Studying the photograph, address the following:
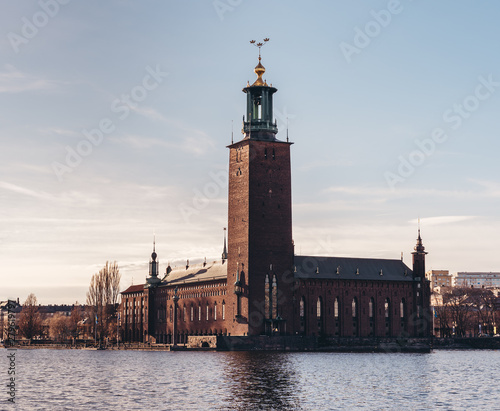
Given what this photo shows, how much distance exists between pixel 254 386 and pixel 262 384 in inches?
60.0

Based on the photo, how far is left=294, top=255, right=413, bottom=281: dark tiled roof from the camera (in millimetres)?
117938

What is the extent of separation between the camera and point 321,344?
11288 cm

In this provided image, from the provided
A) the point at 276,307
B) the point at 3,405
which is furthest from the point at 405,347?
the point at 3,405

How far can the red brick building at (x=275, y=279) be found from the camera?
10994 cm

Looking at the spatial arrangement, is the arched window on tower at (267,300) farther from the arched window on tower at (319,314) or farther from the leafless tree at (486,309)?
the leafless tree at (486,309)

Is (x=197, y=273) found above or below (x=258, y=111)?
below

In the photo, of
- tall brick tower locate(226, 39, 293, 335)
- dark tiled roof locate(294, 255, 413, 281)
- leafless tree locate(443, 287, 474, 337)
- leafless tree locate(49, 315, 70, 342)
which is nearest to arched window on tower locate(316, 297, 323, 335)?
dark tiled roof locate(294, 255, 413, 281)

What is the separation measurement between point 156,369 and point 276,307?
4106 cm

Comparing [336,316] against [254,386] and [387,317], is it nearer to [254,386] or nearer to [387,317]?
[387,317]

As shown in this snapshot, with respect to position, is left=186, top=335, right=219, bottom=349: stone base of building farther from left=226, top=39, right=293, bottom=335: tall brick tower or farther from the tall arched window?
the tall arched window

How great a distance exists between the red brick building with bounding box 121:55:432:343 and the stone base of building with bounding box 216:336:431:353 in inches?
100

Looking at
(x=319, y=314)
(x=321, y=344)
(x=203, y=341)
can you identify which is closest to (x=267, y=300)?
(x=203, y=341)

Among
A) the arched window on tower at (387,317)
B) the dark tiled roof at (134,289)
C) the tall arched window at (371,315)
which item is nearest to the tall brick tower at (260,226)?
the tall arched window at (371,315)

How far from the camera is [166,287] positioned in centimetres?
14088
